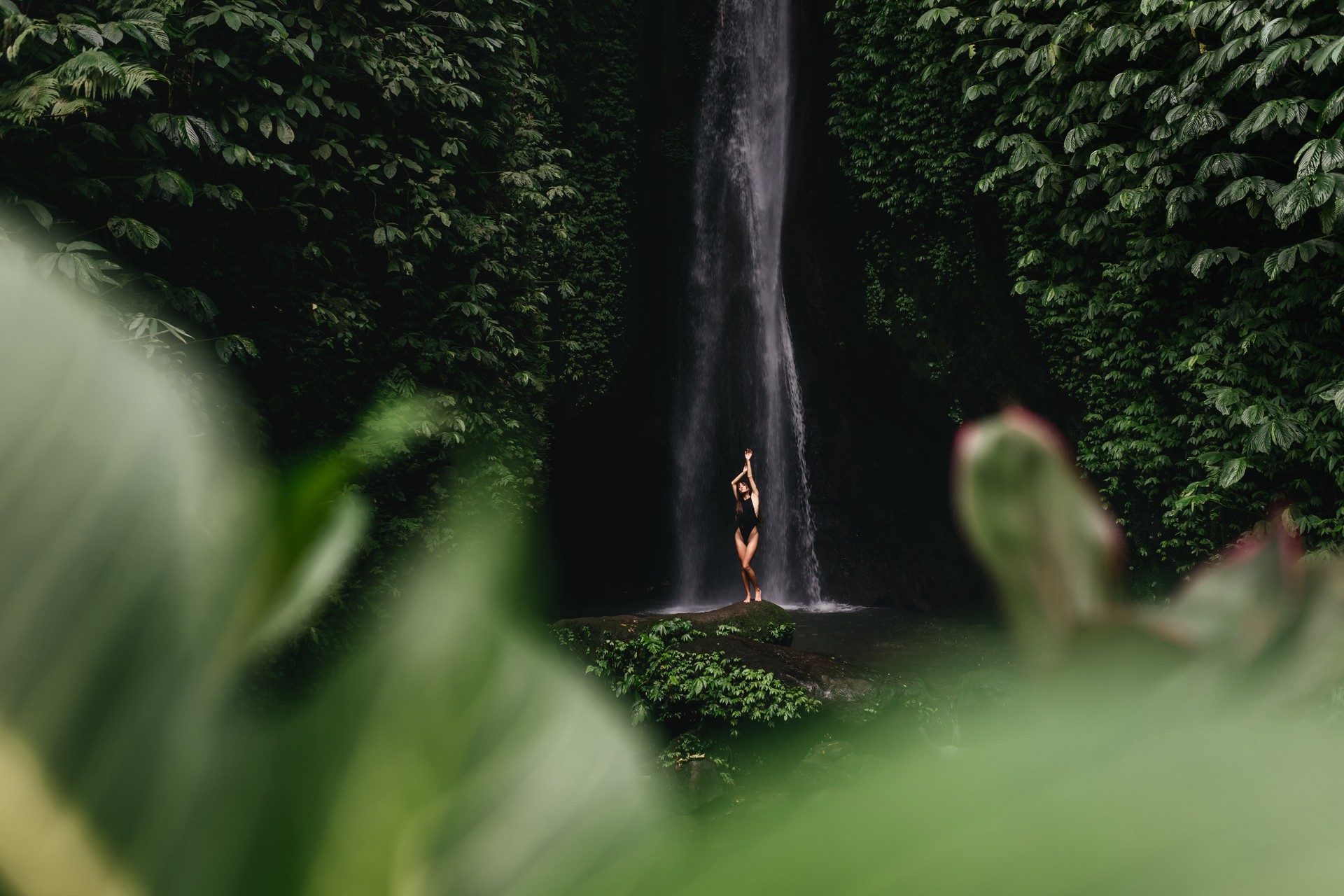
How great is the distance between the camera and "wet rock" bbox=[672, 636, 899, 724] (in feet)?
16.5

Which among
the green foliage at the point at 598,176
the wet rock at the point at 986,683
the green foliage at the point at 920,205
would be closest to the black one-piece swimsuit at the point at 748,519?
the green foliage at the point at 598,176

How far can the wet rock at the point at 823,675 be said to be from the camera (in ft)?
16.5

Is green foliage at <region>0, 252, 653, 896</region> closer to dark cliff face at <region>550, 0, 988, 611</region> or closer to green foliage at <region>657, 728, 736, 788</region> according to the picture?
green foliage at <region>657, 728, 736, 788</region>

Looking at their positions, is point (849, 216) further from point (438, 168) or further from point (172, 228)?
point (172, 228)

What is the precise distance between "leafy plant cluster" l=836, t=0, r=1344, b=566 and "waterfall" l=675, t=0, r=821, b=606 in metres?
4.17

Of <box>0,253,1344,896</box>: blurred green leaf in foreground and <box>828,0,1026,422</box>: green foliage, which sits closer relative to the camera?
<box>0,253,1344,896</box>: blurred green leaf in foreground

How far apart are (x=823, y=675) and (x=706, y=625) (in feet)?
4.41

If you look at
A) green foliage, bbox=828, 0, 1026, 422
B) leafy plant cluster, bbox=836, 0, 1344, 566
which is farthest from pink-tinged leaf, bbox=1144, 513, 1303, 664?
green foliage, bbox=828, 0, 1026, 422

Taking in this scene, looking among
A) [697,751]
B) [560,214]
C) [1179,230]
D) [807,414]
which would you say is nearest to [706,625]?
[697,751]

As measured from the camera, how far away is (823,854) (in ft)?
→ 0.55

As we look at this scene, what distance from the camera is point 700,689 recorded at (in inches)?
196

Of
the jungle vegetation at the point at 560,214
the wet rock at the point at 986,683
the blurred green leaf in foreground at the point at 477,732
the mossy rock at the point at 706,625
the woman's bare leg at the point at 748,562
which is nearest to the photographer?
the blurred green leaf in foreground at the point at 477,732

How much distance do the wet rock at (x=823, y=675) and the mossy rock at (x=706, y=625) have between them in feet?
0.72

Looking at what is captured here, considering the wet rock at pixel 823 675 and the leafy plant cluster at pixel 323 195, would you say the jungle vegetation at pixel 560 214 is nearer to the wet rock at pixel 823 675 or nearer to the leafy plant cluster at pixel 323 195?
the leafy plant cluster at pixel 323 195
